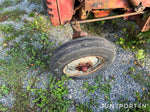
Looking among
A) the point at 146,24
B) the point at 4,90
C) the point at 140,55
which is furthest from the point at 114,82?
the point at 4,90

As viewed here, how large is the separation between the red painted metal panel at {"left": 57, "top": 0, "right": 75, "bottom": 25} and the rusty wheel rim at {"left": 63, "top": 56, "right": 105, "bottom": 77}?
2.25 ft

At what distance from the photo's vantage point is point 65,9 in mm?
1771

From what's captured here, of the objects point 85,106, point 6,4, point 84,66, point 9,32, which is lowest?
point 85,106

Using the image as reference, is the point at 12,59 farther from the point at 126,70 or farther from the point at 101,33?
the point at 126,70

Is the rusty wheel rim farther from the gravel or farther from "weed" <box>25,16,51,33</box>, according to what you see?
"weed" <box>25,16,51,33</box>

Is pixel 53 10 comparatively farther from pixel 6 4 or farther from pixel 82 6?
pixel 6 4

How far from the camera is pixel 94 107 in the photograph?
2100mm

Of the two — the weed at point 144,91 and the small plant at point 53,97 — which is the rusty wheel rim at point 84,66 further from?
the weed at point 144,91

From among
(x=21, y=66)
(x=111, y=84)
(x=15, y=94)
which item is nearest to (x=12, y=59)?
(x=21, y=66)

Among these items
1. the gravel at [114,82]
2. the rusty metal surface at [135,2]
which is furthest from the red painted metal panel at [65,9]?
the gravel at [114,82]

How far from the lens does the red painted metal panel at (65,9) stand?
1.70 metres

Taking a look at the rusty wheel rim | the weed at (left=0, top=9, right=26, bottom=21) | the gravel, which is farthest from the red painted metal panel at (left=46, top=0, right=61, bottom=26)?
the weed at (left=0, top=9, right=26, bottom=21)

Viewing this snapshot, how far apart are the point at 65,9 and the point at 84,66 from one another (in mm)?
981

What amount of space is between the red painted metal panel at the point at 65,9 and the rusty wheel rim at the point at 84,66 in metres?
0.69
